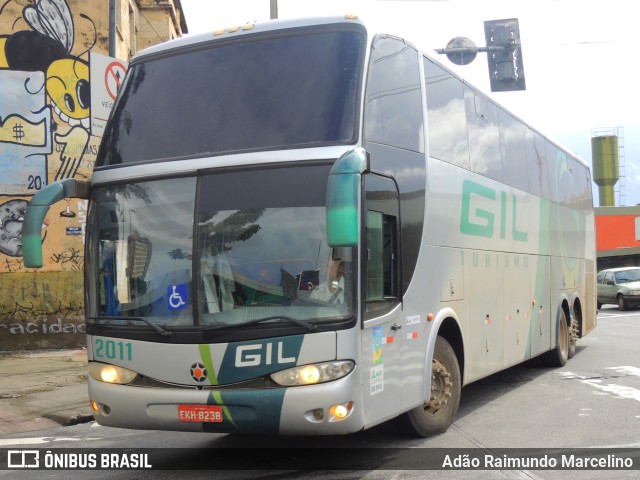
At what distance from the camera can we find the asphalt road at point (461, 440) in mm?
6660

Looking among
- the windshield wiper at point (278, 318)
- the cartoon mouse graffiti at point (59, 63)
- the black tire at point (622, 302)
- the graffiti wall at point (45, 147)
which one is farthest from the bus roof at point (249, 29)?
the black tire at point (622, 302)

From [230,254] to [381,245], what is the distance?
1255 millimetres

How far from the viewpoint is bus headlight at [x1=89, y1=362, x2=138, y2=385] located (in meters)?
6.62

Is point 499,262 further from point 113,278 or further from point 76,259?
point 76,259

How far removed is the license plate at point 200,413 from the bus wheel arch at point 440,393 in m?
2.03

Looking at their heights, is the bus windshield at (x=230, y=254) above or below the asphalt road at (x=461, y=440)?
above

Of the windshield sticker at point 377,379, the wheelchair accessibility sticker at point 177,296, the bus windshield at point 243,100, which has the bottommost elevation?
the windshield sticker at point 377,379

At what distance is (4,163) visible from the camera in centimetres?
1798

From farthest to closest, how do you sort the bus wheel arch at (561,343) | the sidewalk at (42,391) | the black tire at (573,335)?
the black tire at (573,335) → the bus wheel arch at (561,343) → the sidewalk at (42,391)

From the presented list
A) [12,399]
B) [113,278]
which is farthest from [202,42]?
[12,399]

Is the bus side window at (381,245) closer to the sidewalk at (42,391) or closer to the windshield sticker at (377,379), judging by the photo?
the windshield sticker at (377,379)

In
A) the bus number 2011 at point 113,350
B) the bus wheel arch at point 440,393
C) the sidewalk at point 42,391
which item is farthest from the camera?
the sidewalk at point 42,391

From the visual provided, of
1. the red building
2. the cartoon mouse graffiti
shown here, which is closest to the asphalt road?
the cartoon mouse graffiti

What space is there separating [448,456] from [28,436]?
4682mm
